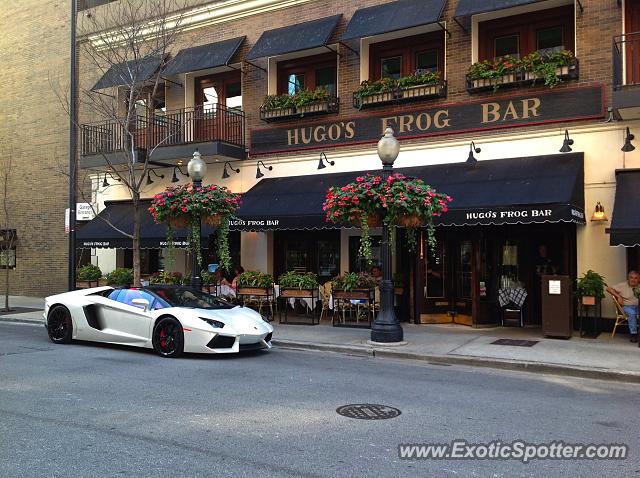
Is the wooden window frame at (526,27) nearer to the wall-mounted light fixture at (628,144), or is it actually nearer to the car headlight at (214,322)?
the wall-mounted light fixture at (628,144)

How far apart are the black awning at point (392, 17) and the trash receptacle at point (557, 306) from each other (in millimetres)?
6512

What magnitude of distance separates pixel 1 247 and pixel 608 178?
21172 mm

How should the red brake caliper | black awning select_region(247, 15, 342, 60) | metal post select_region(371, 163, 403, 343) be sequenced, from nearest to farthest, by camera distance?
the red brake caliper < metal post select_region(371, 163, 403, 343) < black awning select_region(247, 15, 342, 60)

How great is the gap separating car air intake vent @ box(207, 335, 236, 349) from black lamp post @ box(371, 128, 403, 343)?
2878mm

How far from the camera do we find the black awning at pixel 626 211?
405 inches

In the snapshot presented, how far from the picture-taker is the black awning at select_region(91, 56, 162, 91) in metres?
15.5

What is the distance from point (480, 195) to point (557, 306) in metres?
2.71

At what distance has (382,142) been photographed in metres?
10.8

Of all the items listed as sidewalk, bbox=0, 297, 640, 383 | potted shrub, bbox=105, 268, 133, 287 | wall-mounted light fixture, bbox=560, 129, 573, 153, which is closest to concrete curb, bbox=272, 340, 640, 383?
sidewalk, bbox=0, 297, 640, 383

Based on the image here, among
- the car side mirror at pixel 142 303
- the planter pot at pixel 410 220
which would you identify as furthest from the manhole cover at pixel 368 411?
the car side mirror at pixel 142 303

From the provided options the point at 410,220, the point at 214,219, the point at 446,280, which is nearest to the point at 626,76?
the point at 410,220

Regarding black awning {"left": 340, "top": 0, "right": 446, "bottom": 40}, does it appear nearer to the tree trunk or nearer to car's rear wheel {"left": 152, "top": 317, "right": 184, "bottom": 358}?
the tree trunk

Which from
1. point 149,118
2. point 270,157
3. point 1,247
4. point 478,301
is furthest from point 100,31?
point 478,301

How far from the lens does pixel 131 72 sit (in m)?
15.6
